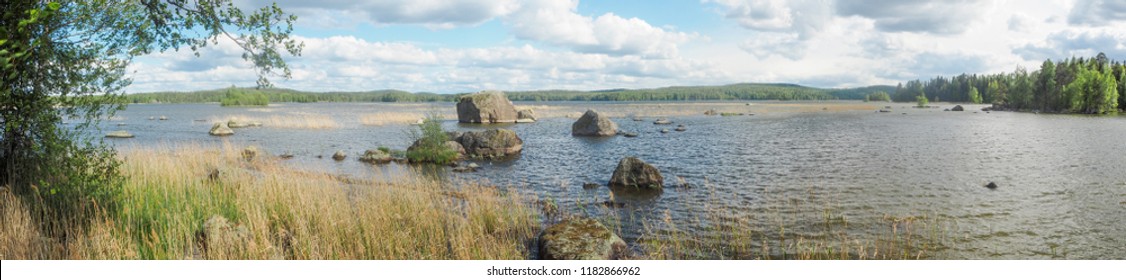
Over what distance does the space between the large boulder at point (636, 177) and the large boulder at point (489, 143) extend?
13.0 metres

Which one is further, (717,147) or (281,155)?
(717,147)

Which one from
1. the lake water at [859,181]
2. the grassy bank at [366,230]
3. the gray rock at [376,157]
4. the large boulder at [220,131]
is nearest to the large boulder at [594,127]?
the lake water at [859,181]

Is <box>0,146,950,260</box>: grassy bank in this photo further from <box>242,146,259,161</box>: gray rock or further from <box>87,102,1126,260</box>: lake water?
<box>242,146,259,161</box>: gray rock

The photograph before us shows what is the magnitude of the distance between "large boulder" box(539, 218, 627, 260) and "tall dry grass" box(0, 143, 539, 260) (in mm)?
697

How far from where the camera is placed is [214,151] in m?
32.8

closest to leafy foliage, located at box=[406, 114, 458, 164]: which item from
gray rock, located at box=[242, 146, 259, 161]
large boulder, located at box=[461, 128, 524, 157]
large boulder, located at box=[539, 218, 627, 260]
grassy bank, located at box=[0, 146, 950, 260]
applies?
large boulder, located at box=[461, 128, 524, 157]

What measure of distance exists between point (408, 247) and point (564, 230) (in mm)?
3182

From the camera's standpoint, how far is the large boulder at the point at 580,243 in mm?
11820

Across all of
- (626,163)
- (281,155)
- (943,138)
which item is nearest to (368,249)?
(626,163)

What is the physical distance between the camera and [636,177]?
22453 millimetres

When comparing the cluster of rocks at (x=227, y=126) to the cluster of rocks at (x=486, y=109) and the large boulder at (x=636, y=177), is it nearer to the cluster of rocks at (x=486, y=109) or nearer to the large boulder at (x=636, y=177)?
the cluster of rocks at (x=486, y=109)

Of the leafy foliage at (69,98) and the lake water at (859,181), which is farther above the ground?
the leafy foliage at (69,98)

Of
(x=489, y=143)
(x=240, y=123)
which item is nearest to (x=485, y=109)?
(x=240, y=123)
